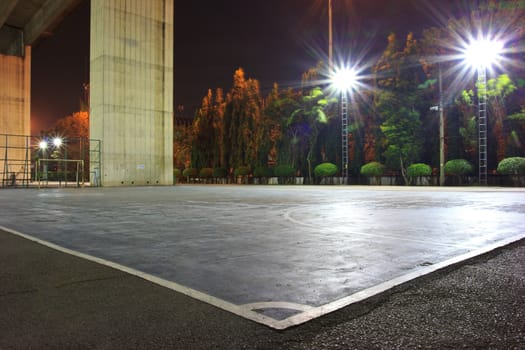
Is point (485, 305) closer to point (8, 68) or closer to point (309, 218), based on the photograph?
point (309, 218)

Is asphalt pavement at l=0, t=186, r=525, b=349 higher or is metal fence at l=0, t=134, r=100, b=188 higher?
metal fence at l=0, t=134, r=100, b=188

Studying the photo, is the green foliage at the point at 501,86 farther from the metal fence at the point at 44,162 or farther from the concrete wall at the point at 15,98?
the concrete wall at the point at 15,98

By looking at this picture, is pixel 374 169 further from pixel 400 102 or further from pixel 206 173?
pixel 206 173

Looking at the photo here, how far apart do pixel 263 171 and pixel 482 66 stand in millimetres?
25132

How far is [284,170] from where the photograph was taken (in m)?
44.8

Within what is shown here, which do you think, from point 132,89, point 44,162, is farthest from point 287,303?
point 44,162

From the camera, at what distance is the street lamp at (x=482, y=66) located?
91.7 ft

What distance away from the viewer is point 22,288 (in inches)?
150

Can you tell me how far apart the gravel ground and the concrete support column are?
102 feet

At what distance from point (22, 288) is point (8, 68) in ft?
176

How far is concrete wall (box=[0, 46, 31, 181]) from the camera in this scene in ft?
154

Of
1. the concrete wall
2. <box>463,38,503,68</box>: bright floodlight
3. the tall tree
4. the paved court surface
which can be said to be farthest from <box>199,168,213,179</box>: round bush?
the paved court surface

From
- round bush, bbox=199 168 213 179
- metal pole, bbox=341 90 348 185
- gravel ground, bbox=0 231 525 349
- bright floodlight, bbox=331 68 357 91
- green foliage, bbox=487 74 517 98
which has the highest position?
bright floodlight, bbox=331 68 357 91

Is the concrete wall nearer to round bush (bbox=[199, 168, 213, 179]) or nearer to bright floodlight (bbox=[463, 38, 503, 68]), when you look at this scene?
round bush (bbox=[199, 168, 213, 179])
